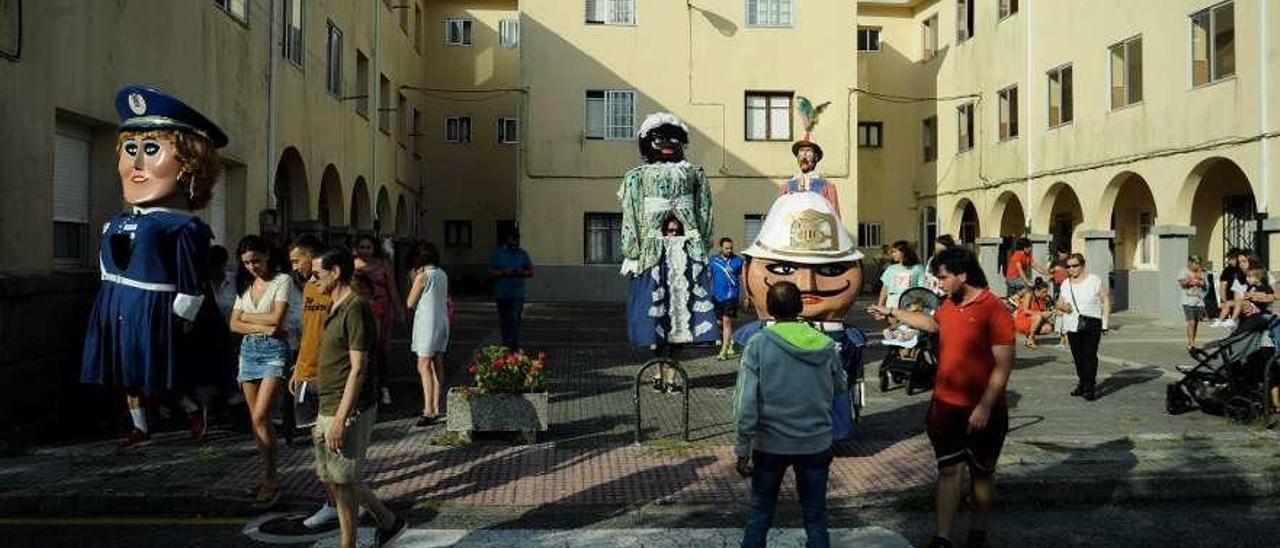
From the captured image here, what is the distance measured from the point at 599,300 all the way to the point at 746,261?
19549 mm

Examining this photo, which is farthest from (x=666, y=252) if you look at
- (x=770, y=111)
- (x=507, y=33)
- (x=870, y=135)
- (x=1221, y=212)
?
(x=507, y=33)

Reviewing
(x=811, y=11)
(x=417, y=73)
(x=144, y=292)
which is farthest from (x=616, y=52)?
(x=144, y=292)

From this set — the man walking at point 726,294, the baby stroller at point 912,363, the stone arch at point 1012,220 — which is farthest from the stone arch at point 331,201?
the stone arch at point 1012,220

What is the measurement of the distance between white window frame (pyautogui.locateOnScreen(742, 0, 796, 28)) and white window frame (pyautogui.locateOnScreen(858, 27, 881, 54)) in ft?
22.3

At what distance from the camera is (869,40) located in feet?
107

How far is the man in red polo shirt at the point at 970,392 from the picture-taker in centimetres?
556

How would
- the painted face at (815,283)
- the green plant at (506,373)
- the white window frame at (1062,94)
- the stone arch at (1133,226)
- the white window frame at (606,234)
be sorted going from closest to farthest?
the painted face at (815,283) → the green plant at (506,373) → the white window frame at (1062,94) → the stone arch at (1133,226) → the white window frame at (606,234)

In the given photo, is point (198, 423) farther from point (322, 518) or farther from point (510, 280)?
point (510, 280)

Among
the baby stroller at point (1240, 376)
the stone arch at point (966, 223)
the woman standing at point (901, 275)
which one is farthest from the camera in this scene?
the stone arch at point (966, 223)

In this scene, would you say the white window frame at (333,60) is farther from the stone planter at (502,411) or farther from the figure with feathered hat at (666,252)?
the stone planter at (502,411)

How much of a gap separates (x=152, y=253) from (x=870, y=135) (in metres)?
27.7

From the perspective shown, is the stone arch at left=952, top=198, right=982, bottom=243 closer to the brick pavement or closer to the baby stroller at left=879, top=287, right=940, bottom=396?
the baby stroller at left=879, top=287, right=940, bottom=396

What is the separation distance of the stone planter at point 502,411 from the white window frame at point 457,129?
26055 mm

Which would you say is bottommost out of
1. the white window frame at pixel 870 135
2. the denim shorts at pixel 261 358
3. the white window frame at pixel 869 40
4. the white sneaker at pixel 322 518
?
the white sneaker at pixel 322 518
